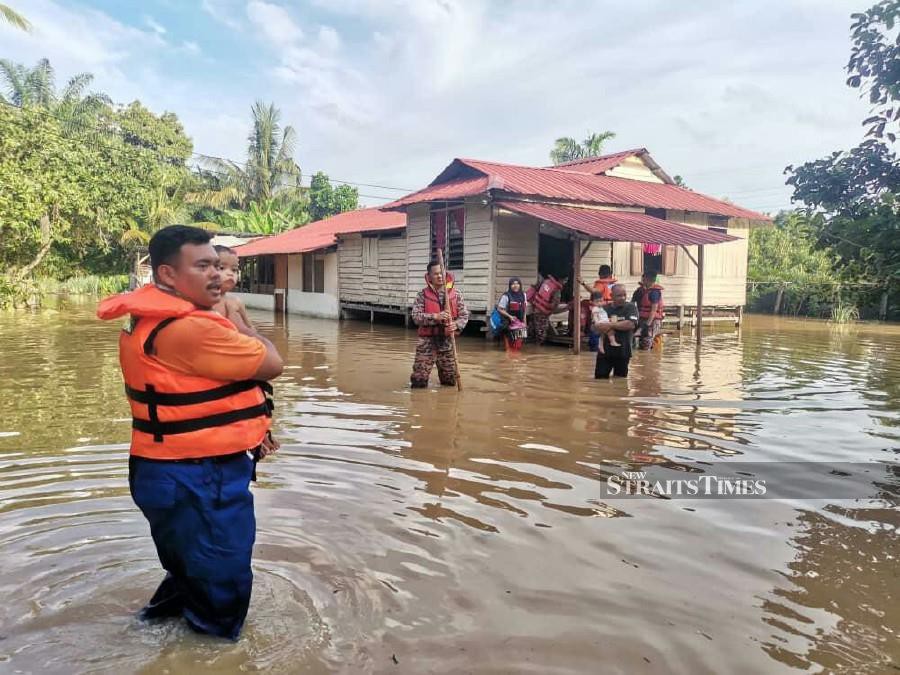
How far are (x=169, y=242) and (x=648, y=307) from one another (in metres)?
10.7

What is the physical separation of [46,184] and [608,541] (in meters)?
16.3

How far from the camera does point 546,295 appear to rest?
43.7ft

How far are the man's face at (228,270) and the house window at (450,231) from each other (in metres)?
12.1

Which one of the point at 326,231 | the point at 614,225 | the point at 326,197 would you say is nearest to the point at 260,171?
the point at 326,197

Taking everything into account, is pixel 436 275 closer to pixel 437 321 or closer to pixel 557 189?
pixel 437 321

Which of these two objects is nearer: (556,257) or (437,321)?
(437,321)

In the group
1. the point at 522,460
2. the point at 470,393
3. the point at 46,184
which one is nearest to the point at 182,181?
the point at 46,184

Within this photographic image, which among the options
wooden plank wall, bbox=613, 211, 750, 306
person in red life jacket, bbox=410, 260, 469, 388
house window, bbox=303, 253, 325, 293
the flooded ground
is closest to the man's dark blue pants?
the flooded ground

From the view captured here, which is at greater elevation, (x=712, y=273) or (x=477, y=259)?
(x=477, y=259)

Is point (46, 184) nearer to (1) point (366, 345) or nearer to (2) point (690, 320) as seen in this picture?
(1) point (366, 345)

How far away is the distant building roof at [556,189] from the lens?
47.3 feet

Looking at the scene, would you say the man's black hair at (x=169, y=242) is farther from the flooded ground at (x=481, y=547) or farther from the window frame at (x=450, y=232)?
the window frame at (x=450, y=232)

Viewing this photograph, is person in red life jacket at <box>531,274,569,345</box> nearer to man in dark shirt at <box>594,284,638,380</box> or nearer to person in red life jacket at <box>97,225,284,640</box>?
man in dark shirt at <box>594,284,638,380</box>

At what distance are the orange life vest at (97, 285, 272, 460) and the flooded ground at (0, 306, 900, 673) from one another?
2.83 feet
